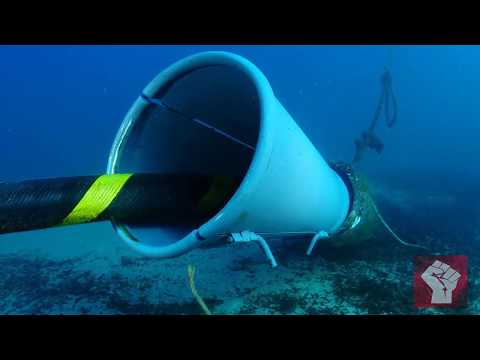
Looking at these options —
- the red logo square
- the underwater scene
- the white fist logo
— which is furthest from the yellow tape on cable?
the white fist logo

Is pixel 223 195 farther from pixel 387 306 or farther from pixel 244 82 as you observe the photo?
pixel 387 306

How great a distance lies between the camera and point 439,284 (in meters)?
3.09

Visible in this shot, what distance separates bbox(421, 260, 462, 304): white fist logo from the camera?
9.87 feet

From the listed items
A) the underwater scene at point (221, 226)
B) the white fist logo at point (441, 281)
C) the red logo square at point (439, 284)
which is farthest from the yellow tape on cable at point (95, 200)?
the white fist logo at point (441, 281)

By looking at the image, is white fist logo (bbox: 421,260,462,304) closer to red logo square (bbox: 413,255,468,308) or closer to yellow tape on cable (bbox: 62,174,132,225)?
red logo square (bbox: 413,255,468,308)

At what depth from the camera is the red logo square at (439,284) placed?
2.99 meters

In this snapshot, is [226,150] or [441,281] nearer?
[226,150]

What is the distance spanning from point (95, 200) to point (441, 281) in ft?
9.54

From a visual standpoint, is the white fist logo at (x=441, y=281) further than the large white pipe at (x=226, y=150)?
Yes

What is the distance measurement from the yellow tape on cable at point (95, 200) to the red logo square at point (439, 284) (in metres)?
2.55

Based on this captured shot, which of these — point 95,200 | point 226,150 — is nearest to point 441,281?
point 226,150

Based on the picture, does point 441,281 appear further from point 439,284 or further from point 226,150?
point 226,150

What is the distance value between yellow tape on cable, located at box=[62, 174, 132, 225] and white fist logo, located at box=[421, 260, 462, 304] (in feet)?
8.78

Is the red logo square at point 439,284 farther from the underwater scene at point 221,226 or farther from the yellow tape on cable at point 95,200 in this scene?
the yellow tape on cable at point 95,200
